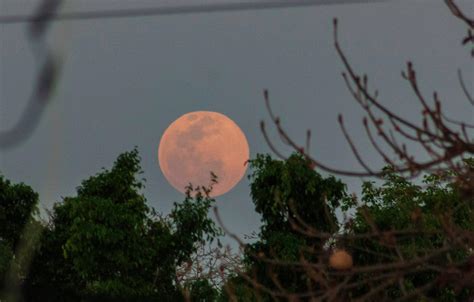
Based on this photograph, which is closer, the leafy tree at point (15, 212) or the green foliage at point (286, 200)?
the green foliage at point (286, 200)

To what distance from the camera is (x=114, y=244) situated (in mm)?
28297

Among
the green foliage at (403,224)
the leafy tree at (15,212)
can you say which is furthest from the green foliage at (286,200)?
the leafy tree at (15,212)

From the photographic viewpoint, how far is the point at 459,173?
4852 millimetres

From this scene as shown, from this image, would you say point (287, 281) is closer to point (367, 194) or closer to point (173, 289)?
point (173, 289)

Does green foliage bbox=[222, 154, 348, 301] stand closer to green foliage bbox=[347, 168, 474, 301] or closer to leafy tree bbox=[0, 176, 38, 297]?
green foliage bbox=[347, 168, 474, 301]

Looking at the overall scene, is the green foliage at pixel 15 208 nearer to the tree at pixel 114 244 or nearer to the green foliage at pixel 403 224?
the tree at pixel 114 244

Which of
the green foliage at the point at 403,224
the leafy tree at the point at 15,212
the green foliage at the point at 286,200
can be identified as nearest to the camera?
the green foliage at the point at 403,224

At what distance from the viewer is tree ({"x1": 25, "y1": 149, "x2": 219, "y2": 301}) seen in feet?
90.6

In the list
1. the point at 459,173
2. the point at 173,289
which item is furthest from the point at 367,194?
the point at 459,173

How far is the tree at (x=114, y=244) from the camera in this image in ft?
90.6

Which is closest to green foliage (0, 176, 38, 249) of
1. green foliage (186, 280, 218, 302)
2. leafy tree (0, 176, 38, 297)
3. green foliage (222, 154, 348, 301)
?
leafy tree (0, 176, 38, 297)

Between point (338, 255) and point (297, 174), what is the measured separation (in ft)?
75.2

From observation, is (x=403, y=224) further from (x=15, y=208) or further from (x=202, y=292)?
(x=15, y=208)

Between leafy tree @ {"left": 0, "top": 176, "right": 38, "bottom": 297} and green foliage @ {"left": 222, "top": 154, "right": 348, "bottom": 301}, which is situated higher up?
leafy tree @ {"left": 0, "top": 176, "right": 38, "bottom": 297}
